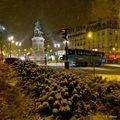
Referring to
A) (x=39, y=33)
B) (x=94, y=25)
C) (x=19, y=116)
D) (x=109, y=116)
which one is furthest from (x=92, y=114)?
(x=94, y=25)

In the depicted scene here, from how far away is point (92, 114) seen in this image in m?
10.8

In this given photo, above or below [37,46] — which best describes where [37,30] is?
above

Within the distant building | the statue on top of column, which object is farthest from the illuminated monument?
the distant building

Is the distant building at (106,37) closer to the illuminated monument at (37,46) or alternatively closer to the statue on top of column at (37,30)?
the statue on top of column at (37,30)

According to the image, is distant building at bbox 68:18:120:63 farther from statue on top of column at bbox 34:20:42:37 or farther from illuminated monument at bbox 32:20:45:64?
illuminated monument at bbox 32:20:45:64

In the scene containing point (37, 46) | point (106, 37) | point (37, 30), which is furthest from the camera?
point (106, 37)

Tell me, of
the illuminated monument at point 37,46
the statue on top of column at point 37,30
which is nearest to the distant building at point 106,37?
the statue on top of column at point 37,30

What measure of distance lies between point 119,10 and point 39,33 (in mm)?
48459

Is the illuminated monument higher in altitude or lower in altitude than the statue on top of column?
lower

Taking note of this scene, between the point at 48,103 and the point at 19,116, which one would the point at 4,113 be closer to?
the point at 19,116

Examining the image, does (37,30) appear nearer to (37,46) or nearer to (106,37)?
(37,46)

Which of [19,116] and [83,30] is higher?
[83,30]

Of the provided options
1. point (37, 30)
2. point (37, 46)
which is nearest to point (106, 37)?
point (37, 30)

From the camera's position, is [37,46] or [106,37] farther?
[106,37]
